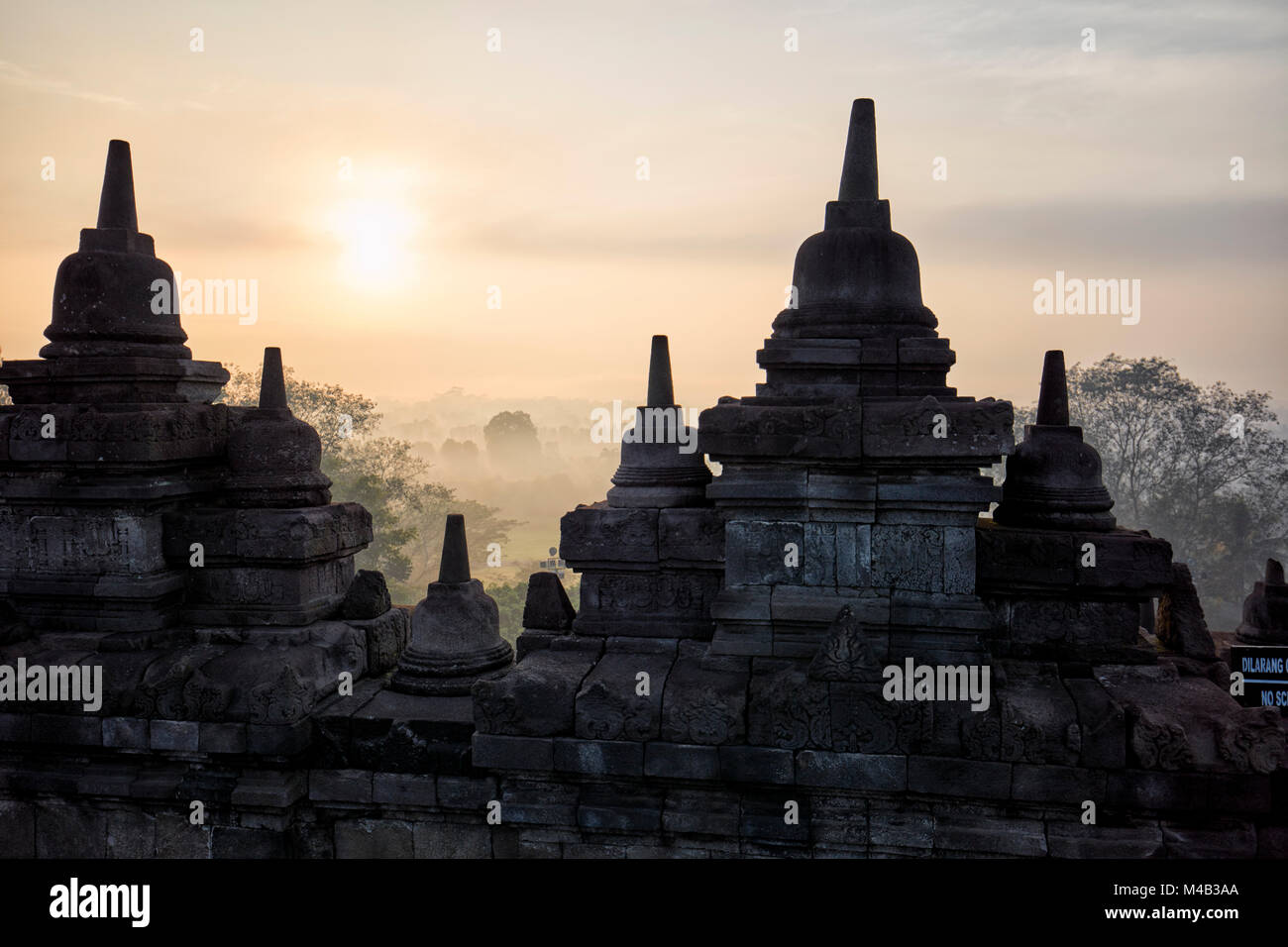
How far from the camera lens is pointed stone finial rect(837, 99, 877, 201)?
548 centimetres

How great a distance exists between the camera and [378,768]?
5137 millimetres

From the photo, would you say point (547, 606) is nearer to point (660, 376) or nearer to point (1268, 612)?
point (660, 376)

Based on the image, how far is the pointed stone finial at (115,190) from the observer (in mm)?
5922

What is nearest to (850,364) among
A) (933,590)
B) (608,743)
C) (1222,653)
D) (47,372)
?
(933,590)

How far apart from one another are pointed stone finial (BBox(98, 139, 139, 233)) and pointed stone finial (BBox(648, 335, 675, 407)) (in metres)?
3.52

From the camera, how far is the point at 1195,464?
2570cm

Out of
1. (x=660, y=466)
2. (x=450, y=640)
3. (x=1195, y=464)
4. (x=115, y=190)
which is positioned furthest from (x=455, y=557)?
(x=1195, y=464)

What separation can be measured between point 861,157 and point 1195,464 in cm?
2472

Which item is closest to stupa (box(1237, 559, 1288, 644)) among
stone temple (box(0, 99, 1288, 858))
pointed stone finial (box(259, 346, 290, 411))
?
stone temple (box(0, 99, 1288, 858))

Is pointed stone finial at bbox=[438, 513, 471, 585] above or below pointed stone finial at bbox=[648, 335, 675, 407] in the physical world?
below

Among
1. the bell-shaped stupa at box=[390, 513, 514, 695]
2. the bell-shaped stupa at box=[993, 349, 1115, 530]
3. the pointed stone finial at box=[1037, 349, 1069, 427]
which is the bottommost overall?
the bell-shaped stupa at box=[390, 513, 514, 695]

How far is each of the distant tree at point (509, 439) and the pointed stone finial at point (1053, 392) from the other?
161 feet

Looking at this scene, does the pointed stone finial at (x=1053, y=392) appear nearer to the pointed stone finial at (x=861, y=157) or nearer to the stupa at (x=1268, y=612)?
the pointed stone finial at (x=861, y=157)

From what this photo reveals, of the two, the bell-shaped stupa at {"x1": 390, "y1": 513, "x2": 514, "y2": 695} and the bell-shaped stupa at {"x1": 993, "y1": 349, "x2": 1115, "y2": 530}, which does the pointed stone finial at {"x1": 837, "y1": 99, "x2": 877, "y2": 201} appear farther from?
the bell-shaped stupa at {"x1": 390, "y1": 513, "x2": 514, "y2": 695}
